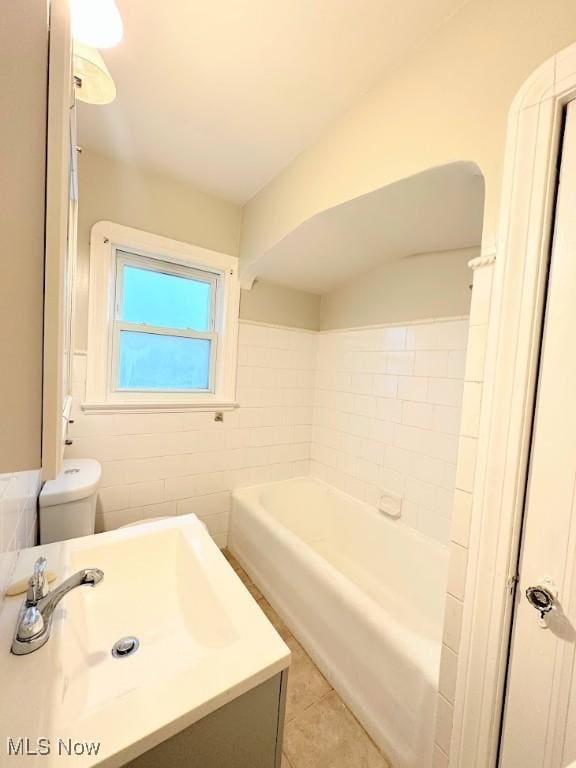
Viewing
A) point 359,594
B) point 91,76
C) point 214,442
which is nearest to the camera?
point 91,76

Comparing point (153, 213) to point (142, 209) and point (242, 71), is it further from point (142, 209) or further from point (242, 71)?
point (242, 71)

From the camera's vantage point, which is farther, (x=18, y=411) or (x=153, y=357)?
(x=153, y=357)

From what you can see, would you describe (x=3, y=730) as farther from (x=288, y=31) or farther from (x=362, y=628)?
(x=288, y=31)

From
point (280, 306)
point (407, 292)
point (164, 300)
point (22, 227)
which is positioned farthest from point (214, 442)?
point (22, 227)

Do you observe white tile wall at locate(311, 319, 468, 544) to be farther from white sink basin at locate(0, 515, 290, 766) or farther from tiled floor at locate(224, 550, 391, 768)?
white sink basin at locate(0, 515, 290, 766)

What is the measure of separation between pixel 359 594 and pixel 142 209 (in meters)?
2.32

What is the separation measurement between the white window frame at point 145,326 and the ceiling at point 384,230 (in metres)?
0.32

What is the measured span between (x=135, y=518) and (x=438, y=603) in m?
1.81

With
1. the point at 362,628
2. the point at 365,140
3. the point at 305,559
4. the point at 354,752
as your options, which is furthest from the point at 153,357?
the point at 354,752

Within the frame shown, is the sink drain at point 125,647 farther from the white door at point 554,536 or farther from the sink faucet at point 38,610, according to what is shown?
the white door at point 554,536

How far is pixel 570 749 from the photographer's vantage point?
71cm

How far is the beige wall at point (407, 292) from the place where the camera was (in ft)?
5.57

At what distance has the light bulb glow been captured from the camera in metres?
0.72

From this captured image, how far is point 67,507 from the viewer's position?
1354 millimetres
